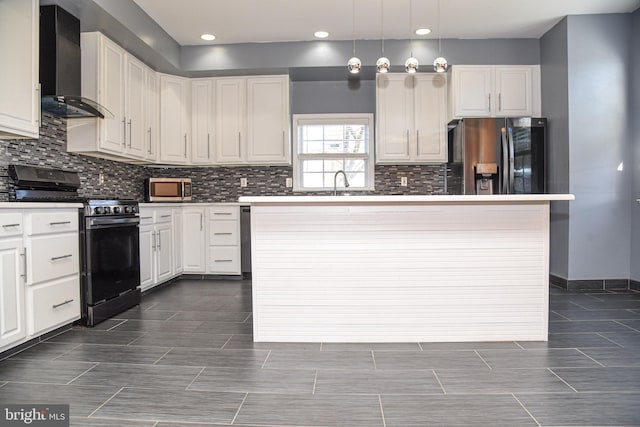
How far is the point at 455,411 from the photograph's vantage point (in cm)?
174

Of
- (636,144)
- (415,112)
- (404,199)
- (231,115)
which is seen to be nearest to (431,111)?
(415,112)

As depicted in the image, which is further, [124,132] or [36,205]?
[124,132]

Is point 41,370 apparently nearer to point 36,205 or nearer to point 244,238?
point 36,205

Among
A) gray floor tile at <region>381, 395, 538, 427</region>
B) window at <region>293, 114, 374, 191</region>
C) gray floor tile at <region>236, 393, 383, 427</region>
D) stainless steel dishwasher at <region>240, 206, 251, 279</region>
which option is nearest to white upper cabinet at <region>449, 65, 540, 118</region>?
window at <region>293, 114, 374, 191</region>

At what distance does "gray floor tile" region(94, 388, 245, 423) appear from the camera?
1.72 m

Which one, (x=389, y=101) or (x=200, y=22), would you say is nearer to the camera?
(x=200, y=22)

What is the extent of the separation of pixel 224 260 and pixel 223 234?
0.31 metres

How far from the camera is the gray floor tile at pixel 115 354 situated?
7.73 ft

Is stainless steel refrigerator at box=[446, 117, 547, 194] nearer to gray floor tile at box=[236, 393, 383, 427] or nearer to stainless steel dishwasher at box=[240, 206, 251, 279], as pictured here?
stainless steel dishwasher at box=[240, 206, 251, 279]

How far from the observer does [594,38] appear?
4066 millimetres

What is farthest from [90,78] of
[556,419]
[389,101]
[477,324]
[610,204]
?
[610,204]

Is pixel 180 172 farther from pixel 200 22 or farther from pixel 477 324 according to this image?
pixel 477 324

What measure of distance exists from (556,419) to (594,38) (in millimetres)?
3932

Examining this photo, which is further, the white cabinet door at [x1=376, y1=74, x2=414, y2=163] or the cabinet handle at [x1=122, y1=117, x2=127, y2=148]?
the white cabinet door at [x1=376, y1=74, x2=414, y2=163]
